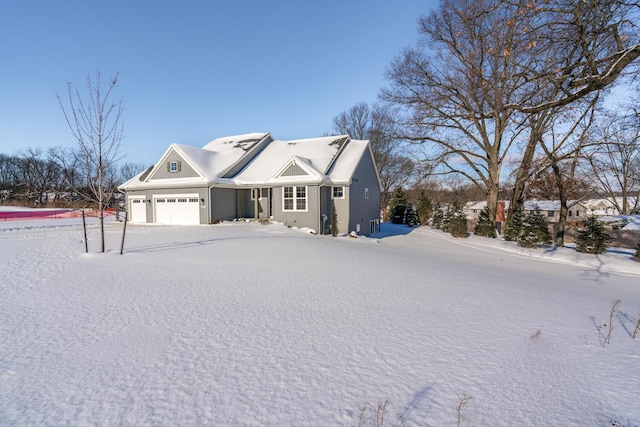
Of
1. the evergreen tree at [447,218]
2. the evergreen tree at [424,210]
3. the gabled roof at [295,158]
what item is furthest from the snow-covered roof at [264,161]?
the evergreen tree at [424,210]

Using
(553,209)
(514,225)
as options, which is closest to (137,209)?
(514,225)

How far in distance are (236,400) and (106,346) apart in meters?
2.04

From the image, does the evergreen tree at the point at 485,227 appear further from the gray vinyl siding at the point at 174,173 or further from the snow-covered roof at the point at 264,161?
the gray vinyl siding at the point at 174,173

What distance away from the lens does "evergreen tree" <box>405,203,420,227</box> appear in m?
30.5

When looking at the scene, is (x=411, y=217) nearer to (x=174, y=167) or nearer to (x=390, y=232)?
(x=390, y=232)

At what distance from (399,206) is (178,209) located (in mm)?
21738

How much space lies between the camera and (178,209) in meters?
19.1

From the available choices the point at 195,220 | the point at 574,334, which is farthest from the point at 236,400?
the point at 195,220

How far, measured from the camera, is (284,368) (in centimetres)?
319

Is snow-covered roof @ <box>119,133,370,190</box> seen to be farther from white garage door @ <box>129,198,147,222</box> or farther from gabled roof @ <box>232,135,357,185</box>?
white garage door @ <box>129,198,147,222</box>

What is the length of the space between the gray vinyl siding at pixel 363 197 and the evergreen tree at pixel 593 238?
38.4ft

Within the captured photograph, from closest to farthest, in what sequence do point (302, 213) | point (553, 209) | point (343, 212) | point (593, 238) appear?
point (593, 238) → point (302, 213) → point (343, 212) → point (553, 209)

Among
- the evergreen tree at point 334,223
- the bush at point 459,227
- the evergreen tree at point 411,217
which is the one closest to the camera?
the evergreen tree at point 334,223

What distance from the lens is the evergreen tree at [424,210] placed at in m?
30.8
